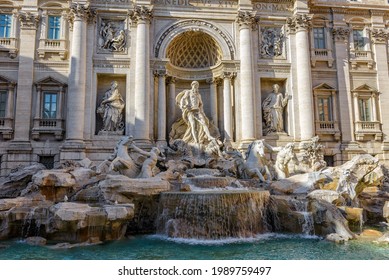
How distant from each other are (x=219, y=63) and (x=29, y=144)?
11.2 meters

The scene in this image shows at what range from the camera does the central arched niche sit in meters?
18.8

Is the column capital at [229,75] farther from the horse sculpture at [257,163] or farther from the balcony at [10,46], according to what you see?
the balcony at [10,46]

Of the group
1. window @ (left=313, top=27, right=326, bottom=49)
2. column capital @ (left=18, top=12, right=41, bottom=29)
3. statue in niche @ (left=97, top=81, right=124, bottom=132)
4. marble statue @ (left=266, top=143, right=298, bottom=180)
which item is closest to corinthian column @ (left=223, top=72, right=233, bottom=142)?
marble statue @ (left=266, top=143, right=298, bottom=180)

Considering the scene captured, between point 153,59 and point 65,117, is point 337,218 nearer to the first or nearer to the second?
point 153,59

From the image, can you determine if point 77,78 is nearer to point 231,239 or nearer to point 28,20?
point 28,20

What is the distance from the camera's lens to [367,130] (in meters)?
19.4

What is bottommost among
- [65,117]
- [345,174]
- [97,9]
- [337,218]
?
[337,218]

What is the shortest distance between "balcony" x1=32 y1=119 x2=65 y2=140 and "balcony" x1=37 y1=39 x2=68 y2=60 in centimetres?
355

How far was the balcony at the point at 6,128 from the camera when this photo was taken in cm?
1684

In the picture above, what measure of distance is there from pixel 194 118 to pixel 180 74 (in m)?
3.73

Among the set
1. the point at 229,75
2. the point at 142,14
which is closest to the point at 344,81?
the point at 229,75

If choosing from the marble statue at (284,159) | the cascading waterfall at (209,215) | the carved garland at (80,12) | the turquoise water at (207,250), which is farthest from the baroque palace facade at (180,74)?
the turquoise water at (207,250)

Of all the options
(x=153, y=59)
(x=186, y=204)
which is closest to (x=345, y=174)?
(x=186, y=204)

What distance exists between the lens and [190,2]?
18.6m
